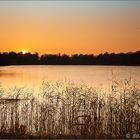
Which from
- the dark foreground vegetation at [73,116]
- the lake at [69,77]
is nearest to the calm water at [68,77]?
the lake at [69,77]

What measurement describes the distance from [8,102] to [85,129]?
3.36 metres

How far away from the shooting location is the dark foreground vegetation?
8.27m

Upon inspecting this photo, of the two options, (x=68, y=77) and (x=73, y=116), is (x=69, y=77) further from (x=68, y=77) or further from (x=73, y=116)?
(x=73, y=116)

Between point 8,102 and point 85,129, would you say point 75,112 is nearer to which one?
point 85,129

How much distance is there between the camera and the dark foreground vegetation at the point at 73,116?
27.1ft

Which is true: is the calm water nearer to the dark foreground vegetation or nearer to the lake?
the lake

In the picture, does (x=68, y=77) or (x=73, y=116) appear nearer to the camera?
(x=73, y=116)

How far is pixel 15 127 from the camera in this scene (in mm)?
8469

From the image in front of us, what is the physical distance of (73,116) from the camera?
930 centimetres

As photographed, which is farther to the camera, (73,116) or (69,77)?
(69,77)

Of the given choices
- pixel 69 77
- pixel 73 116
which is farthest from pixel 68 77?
pixel 73 116

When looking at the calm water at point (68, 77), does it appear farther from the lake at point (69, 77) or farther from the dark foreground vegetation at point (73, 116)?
the dark foreground vegetation at point (73, 116)

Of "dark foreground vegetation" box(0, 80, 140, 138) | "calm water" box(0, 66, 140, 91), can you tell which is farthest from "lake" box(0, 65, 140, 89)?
"dark foreground vegetation" box(0, 80, 140, 138)

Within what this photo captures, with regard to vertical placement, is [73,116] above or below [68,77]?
above
